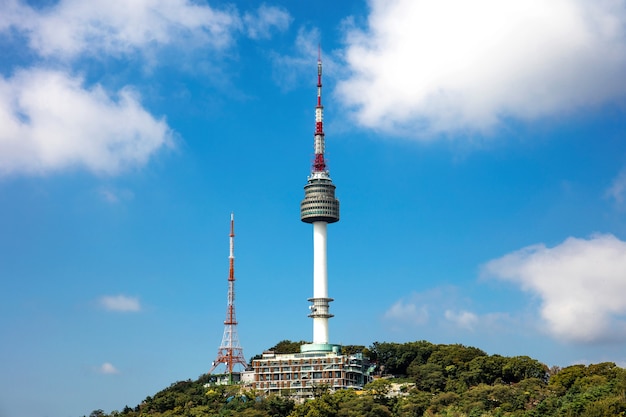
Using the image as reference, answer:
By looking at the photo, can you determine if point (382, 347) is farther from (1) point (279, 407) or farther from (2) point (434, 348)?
(1) point (279, 407)

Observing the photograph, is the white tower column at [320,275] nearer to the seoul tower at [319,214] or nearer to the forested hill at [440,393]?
the seoul tower at [319,214]

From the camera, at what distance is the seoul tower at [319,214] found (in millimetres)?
156000

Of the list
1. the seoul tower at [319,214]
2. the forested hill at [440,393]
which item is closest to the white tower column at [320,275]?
the seoul tower at [319,214]

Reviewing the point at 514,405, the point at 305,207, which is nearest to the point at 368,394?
the point at 514,405

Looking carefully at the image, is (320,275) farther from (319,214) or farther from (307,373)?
(307,373)

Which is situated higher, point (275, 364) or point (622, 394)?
point (275, 364)

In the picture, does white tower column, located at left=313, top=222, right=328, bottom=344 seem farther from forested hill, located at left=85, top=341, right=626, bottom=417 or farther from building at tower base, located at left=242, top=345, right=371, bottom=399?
forested hill, located at left=85, top=341, right=626, bottom=417

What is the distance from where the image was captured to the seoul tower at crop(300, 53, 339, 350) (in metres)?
156

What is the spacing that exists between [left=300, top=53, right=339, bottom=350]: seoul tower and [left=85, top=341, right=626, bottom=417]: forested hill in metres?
11.6

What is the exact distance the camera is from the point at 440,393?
126250 millimetres

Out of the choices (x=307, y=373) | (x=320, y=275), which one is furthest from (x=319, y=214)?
(x=307, y=373)

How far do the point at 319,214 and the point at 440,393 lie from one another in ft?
147

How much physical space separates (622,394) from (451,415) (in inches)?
835

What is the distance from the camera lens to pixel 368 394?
124 meters
